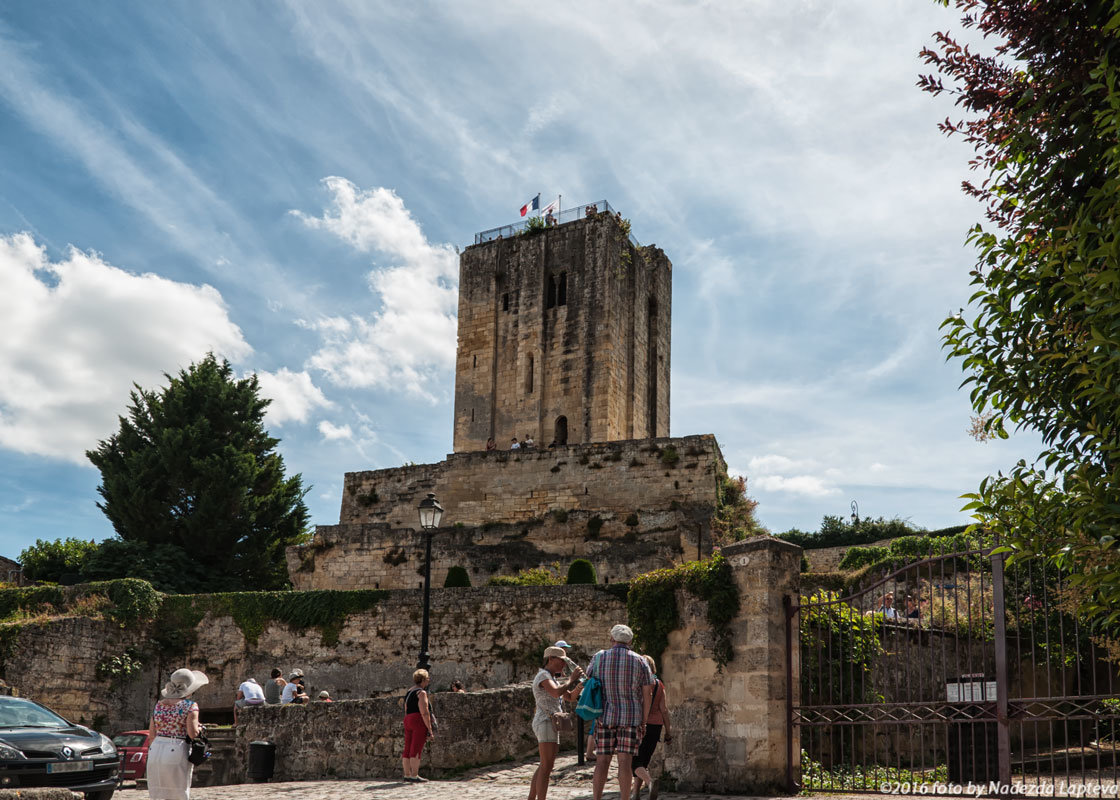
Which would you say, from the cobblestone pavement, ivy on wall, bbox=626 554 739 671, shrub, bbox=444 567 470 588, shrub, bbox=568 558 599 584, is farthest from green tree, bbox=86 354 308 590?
ivy on wall, bbox=626 554 739 671

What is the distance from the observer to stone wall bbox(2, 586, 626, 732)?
18531 millimetres

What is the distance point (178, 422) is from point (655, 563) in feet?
54.1

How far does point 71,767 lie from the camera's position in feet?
33.7

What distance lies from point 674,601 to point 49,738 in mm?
6478

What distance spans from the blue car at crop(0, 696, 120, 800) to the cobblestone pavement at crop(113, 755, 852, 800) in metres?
0.87

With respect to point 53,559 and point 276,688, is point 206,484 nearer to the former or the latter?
point 53,559

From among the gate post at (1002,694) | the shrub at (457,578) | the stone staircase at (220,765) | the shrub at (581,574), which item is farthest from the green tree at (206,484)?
the gate post at (1002,694)

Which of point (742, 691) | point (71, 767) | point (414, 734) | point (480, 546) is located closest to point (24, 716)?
point (71, 767)

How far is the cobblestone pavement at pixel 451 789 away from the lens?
31.9 ft

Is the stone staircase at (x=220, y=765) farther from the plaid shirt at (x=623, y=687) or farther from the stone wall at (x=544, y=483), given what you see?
the stone wall at (x=544, y=483)

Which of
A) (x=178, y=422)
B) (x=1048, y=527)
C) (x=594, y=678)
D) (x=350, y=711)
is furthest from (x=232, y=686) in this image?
(x=1048, y=527)

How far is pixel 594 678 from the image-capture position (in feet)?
26.1

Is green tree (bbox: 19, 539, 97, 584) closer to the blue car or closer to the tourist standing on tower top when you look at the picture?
the blue car

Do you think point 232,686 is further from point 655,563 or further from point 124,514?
point 124,514
